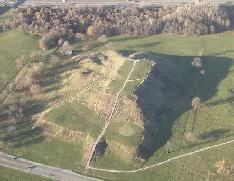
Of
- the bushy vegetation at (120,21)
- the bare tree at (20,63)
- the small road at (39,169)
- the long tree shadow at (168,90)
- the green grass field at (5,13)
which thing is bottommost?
the small road at (39,169)

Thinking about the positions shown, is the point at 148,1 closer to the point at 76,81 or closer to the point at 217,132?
the point at 76,81

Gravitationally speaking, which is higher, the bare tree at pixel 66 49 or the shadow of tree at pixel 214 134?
the bare tree at pixel 66 49

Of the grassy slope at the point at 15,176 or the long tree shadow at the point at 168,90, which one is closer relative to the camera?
the grassy slope at the point at 15,176

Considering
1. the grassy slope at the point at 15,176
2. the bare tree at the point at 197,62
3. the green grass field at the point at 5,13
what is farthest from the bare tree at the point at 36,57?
the grassy slope at the point at 15,176

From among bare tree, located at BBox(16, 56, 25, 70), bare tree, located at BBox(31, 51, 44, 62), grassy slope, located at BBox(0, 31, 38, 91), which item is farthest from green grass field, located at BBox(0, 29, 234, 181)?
bare tree, located at BBox(31, 51, 44, 62)

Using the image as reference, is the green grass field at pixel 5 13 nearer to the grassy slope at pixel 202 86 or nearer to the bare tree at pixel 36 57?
the bare tree at pixel 36 57

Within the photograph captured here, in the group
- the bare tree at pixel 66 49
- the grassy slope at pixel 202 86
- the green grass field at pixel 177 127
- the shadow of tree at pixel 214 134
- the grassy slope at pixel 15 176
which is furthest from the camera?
the bare tree at pixel 66 49

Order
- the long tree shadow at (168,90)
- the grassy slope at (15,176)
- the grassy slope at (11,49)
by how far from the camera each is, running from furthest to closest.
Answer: the grassy slope at (11,49) < the long tree shadow at (168,90) < the grassy slope at (15,176)
